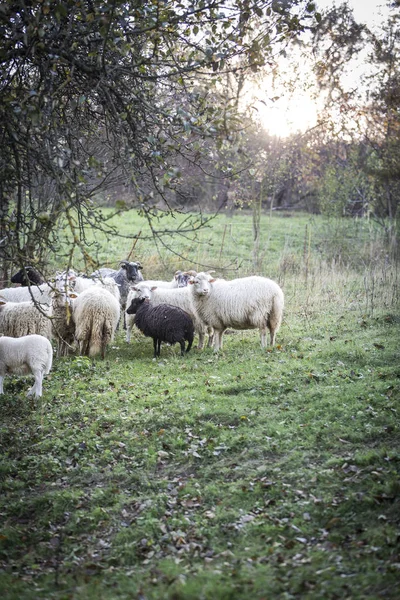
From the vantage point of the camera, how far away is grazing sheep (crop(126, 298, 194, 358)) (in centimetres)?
1164

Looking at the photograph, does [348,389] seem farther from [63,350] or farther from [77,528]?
[63,350]

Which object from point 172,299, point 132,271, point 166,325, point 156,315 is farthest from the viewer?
point 132,271

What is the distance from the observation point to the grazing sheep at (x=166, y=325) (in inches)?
458

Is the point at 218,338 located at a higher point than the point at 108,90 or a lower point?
lower

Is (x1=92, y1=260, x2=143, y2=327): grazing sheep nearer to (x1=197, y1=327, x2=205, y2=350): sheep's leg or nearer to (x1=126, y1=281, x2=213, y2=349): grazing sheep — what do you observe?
(x1=126, y1=281, x2=213, y2=349): grazing sheep

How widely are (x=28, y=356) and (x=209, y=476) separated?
12.6 feet

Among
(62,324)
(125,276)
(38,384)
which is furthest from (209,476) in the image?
(125,276)

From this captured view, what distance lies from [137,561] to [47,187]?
456 inches

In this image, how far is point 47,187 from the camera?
15.0m

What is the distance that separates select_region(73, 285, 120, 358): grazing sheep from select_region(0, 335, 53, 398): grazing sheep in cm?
236

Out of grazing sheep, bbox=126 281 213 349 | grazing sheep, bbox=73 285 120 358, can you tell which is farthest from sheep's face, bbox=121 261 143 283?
grazing sheep, bbox=73 285 120 358

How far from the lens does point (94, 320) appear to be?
11438mm

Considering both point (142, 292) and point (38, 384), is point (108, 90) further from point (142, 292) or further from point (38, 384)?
point (142, 292)

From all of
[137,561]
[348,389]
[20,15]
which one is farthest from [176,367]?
[20,15]
